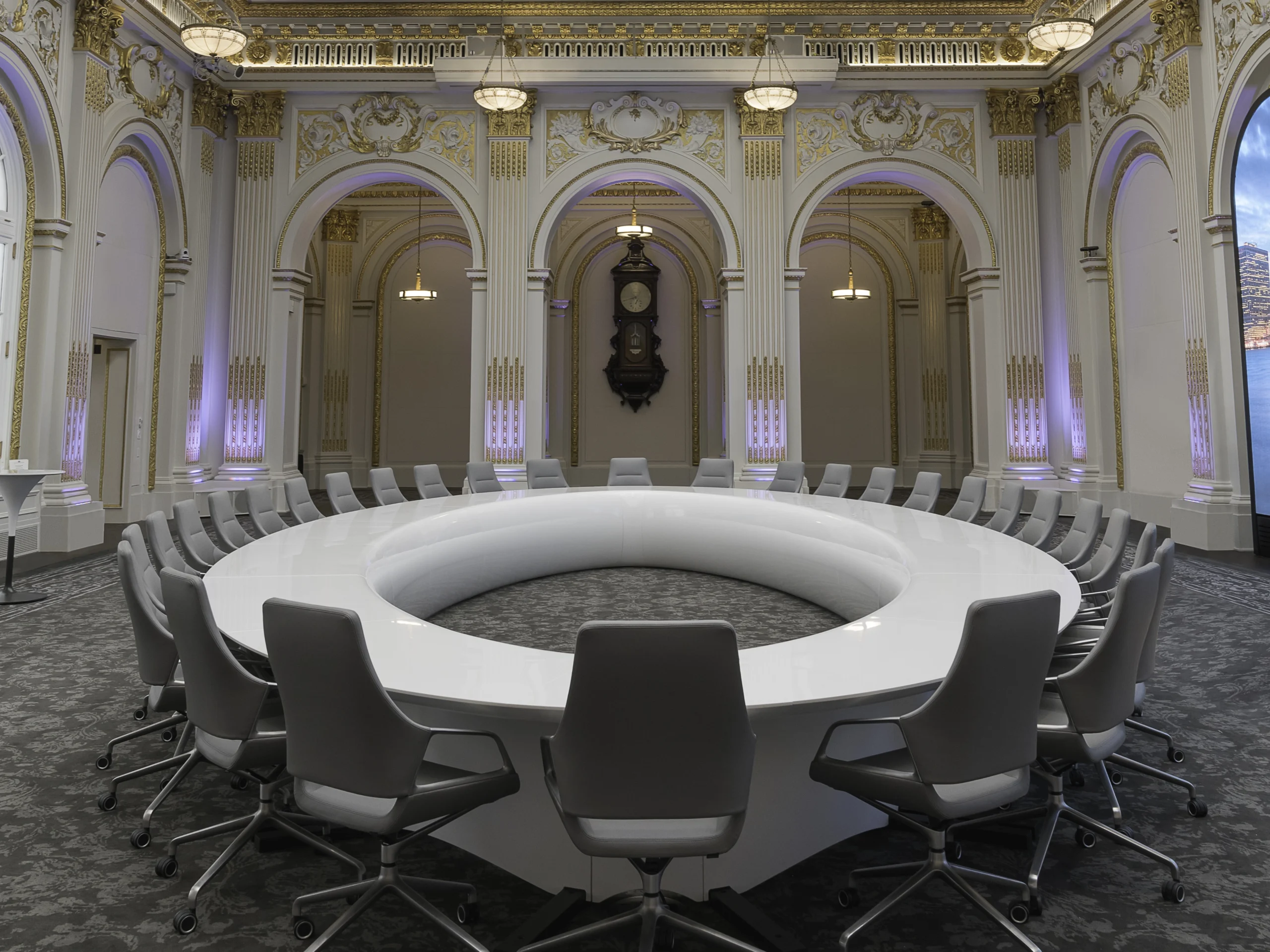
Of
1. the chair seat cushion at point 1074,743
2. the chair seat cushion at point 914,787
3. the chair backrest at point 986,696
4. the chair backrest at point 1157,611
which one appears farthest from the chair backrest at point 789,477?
the chair backrest at point 986,696

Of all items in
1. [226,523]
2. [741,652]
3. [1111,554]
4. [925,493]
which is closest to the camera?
[741,652]

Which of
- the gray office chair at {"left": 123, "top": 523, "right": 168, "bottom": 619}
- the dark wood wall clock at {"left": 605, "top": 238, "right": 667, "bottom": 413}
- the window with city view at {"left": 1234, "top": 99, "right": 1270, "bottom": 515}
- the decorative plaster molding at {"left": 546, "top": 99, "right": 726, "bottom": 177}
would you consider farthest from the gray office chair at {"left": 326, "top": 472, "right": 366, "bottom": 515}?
the window with city view at {"left": 1234, "top": 99, "right": 1270, "bottom": 515}

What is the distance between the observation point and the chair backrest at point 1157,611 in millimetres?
2666

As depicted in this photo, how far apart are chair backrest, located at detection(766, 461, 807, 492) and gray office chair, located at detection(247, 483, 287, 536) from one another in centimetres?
476

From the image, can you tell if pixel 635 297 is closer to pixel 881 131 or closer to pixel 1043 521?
pixel 881 131

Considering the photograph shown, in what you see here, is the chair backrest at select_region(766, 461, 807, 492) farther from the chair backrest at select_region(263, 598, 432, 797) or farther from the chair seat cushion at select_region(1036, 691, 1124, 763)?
the chair backrest at select_region(263, 598, 432, 797)

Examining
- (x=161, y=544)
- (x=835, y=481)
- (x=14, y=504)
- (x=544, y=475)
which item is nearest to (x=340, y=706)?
(x=161, y=544)

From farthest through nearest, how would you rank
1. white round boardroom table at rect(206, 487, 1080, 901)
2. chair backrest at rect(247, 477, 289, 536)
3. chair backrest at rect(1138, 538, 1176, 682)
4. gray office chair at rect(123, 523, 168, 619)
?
chair backrest at rect(247, 477, 289, 536)
gray office chair at rect(123, 523, 168, 619)
chair backrest at rect(1138, 538, 1176, 682)
white round boardroom table at rect(206, 487, 1080, 901)

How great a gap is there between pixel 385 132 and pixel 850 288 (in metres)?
7.09

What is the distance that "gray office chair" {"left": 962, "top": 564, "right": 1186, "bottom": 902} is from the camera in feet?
7.49

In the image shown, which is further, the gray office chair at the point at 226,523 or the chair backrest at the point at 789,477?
the chair backrest at the point at 789,477

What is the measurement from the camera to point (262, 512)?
5699 millimetres

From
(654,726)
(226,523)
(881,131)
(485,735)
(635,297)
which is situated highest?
(881,131)

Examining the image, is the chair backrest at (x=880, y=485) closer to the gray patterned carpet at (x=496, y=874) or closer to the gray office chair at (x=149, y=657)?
the gray patterned carpet at (x=496, y=874)
